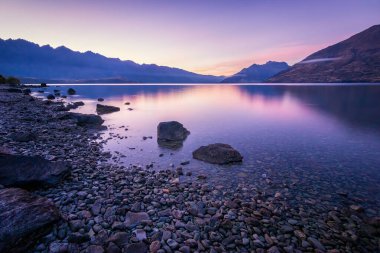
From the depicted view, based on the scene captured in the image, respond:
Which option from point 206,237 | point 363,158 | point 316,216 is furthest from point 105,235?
point 363,158

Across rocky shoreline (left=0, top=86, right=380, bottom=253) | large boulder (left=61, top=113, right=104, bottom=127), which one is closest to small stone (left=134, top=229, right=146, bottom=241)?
rocky shoreline (left=0, top=86, right=380, bottom=253)

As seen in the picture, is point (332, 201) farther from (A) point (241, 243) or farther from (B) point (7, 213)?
(B) point (7, 213)

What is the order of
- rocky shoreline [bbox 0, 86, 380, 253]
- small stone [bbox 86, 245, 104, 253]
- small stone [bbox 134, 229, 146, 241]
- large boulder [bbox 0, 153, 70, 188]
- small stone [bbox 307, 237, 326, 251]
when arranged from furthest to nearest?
large boulder [bbox 0, 153, 70, 188], small stone [bbox 307, 237, 326, 251], small stone [bbox 134, 229, 146, 241], rocky shoreline [bbox 0, 86, 380, 253], small stone [bbox 86, 245, 104, 253]

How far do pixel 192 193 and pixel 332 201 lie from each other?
6052mm

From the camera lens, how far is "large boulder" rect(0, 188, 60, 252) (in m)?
5.13

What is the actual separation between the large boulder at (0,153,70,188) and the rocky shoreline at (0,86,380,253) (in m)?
0.38

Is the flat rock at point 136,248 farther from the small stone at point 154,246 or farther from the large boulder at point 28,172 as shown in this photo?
the large boulder at point 28,172

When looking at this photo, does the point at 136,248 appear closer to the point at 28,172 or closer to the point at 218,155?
the point at 28,172

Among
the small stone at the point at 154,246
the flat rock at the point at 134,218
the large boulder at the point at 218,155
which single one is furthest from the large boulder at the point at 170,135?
the small stone at the point at 154,246

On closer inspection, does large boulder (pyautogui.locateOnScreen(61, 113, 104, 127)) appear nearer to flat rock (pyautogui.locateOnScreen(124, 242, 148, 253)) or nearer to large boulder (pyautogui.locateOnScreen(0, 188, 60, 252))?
large boulder (pyautogui.locateOnScreen(0, 188, 60, 252))

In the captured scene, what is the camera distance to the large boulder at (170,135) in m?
19.0

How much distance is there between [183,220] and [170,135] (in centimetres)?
1255

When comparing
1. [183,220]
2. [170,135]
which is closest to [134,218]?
[183,220]

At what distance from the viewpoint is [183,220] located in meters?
7.36
